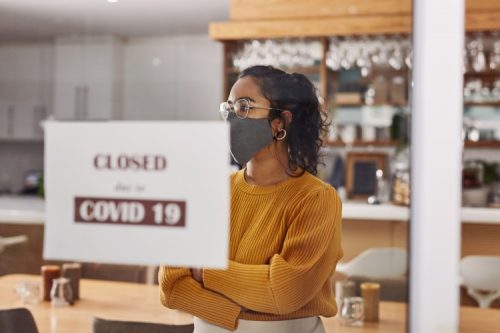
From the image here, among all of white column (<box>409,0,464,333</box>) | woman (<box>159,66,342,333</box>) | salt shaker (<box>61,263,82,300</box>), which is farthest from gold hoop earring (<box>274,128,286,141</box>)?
salt shaker (<box>61,263,82,300</box>)

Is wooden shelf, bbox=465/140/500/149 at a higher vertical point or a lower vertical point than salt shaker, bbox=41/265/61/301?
higher

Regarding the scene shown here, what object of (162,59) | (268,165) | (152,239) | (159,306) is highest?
(162,59)

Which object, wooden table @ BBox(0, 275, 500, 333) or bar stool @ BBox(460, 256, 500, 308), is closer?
wooden table @ BBox(0, 275, 500, 333)

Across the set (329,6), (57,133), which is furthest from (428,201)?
(57,133)

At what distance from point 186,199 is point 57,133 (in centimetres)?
26

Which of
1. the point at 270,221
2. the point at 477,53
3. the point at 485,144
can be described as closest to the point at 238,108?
the point at 270,221

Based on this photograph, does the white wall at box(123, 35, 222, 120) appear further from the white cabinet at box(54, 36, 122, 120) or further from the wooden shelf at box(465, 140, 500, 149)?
the wooden shelf at box(465, 140, 500, 149)

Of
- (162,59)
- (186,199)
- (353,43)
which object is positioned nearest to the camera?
(186,199)

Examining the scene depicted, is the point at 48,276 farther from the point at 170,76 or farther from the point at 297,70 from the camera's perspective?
the point at 297,70

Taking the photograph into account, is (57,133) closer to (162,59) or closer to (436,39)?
(162,59)

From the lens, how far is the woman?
43.3 inches

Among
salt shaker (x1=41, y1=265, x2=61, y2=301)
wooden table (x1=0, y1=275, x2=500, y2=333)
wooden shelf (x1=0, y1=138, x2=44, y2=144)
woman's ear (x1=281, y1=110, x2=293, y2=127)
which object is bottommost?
wooden table (x1=0, y1=275, x2=500, y2=333)

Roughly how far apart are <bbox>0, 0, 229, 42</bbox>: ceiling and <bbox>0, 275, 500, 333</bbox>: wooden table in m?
0.46

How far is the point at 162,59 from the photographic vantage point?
45.4 inches
